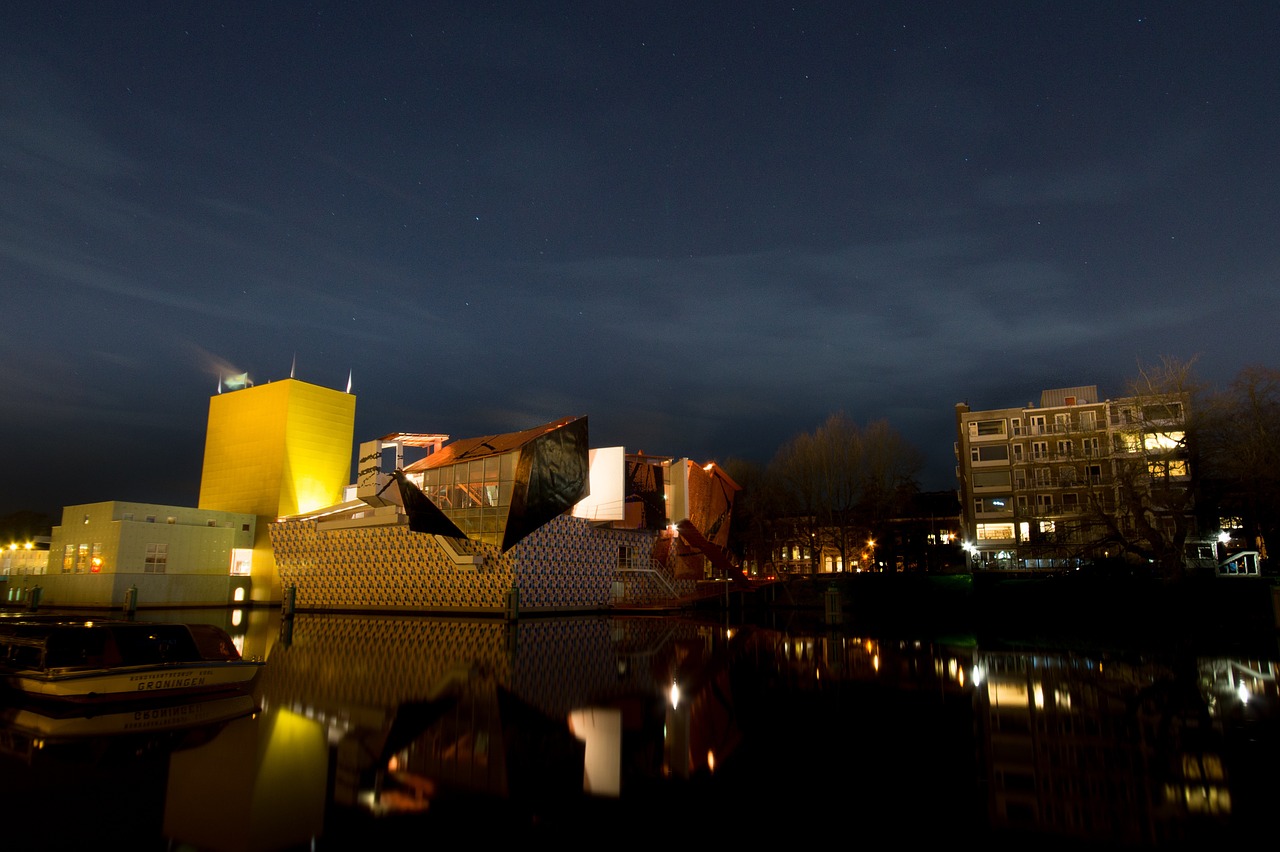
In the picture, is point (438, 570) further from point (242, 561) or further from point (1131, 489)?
point (1131, 489)

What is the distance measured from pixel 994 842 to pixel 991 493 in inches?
2107

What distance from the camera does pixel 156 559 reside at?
50.3m

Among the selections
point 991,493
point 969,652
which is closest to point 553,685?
point 969,652

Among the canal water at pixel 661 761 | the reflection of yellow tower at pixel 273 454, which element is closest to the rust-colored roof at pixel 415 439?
the reflection of yellow tower at pixel 273 454

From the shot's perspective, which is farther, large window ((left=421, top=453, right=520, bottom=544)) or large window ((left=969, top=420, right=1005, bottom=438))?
large window ((left=969, top=420, right=1005, bottom=438))

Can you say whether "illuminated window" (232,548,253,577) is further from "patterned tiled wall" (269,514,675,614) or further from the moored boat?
the moored boat

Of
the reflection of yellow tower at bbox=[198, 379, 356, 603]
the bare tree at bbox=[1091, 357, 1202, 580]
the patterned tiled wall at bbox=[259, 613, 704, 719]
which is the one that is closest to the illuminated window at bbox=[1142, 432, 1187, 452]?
the bare tree at bbox=[1091, 357, 1202, 580]

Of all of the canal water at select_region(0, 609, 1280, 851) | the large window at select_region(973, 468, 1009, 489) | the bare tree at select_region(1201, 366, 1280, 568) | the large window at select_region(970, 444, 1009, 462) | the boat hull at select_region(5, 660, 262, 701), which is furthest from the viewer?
the large window at select_region(970, 444, 1009, 462)

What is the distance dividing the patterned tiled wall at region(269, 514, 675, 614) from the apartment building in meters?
25.1

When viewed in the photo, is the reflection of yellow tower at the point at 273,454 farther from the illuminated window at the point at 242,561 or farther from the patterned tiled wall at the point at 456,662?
the patterned tiled wall at the point at 456,662

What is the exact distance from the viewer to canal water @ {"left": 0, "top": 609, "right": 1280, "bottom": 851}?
19.4 feet

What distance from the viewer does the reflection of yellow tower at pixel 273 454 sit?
56.8 meters

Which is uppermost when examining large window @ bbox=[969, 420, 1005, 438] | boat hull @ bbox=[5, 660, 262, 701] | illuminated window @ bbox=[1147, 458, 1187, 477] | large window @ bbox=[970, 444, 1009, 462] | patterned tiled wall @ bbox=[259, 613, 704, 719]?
large window @ bbox=[969, 420, 1005, 438]

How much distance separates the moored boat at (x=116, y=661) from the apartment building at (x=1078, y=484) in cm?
3912
